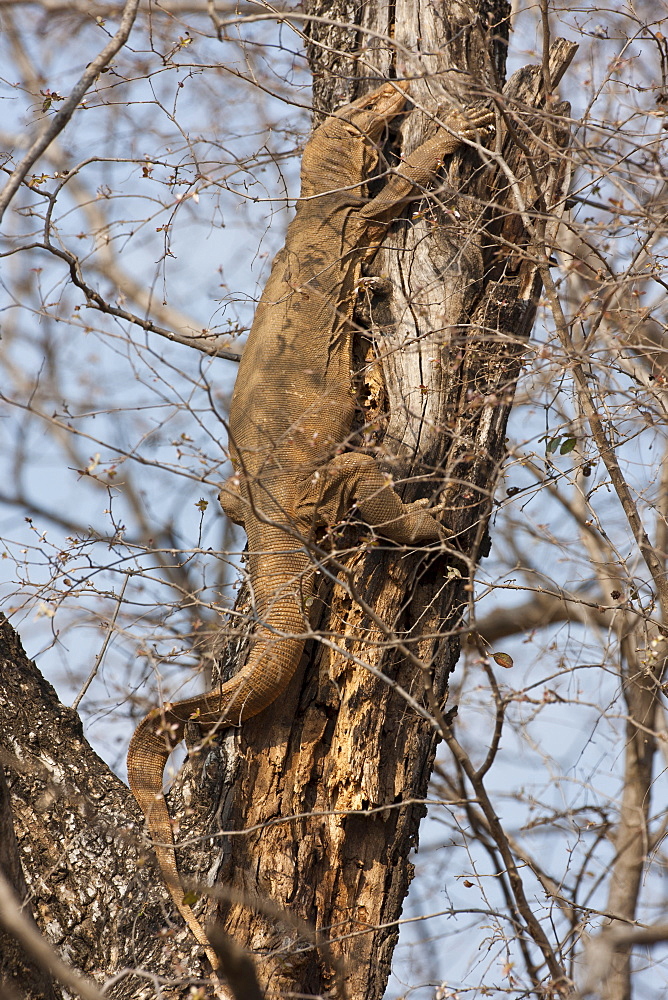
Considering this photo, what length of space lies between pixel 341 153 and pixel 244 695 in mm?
3559

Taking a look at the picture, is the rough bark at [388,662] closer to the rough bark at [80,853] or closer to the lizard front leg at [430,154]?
the lizard front leg at [430,154]

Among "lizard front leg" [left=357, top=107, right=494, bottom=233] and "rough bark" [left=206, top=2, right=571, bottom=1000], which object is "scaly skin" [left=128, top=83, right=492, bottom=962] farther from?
"rough bark" [left=206, top=2, right=571, bottom=1000]

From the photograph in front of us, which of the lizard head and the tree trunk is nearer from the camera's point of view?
the tree trunk

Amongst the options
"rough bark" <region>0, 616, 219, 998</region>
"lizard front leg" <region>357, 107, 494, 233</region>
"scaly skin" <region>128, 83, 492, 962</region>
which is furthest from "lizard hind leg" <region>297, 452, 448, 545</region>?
"rough bark" <region>0, 616, 219, 998</region>

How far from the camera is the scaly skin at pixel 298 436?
414 centimetres

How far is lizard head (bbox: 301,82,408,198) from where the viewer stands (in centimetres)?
558

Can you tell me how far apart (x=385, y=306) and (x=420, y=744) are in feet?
7.26

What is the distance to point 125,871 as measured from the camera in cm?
399

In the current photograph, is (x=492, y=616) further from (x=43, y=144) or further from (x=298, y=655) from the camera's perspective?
(x=43, y=144)

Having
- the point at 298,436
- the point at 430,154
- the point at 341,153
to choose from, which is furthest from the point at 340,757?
the point at 341,153

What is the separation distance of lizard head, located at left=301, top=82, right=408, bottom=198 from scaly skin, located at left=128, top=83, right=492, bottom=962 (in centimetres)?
2

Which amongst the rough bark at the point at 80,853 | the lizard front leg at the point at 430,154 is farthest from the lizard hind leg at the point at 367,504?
the rough bark at the point at 80,853

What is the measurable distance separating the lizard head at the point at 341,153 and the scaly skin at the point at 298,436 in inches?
0.9

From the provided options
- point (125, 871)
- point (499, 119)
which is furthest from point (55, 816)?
point (499, 119)
